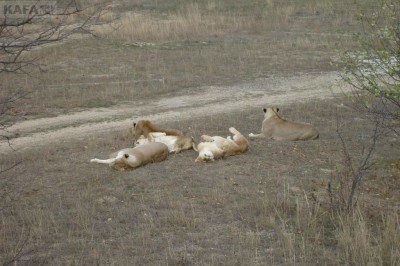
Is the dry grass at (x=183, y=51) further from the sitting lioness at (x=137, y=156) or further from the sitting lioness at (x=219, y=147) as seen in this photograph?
the sitting lioness at (x=137, y=156)

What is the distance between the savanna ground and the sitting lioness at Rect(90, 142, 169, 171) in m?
0.14

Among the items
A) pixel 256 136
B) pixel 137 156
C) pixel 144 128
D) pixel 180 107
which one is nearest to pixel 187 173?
pixel 137 156

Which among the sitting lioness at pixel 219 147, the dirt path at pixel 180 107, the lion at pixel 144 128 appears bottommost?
the dirt path at pixel 180 107

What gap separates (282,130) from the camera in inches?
453

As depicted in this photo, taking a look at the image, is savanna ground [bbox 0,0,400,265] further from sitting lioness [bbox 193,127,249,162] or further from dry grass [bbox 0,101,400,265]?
sitting lioness [bbox 193,127,249,162]

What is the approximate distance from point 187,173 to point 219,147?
40.4 inches

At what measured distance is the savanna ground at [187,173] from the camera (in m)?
6.65

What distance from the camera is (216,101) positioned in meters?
14.9

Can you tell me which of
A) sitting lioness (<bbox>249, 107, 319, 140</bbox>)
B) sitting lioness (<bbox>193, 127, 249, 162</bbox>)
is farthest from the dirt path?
sitting lioness (<bbox>193, 127, 249, 162</bbox>)

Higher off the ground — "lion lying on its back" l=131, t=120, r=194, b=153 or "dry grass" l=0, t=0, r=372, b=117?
"lion lying on its back" l=131, t=120, r=194, b=153

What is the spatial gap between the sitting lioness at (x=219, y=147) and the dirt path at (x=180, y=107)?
6.74ft

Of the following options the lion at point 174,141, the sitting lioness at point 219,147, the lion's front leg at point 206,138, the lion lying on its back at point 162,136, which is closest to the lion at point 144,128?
the lion lying on its back at point 162,136

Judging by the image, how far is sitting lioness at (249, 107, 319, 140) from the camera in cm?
1134

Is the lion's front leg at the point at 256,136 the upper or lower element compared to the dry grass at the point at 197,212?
lower
